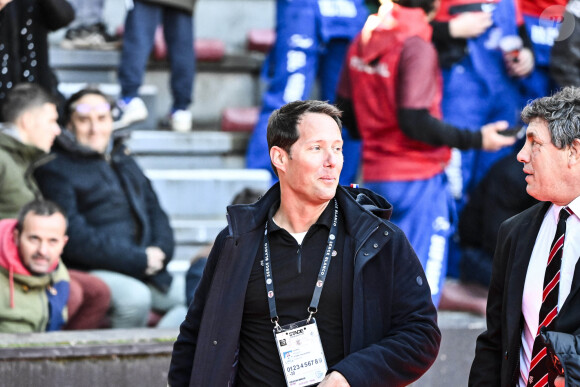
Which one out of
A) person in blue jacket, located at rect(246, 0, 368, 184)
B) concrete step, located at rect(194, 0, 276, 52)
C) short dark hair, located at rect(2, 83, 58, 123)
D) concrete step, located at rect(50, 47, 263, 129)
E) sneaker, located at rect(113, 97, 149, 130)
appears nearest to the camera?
short dark hair, located at rect(2, 83, 58, 123)

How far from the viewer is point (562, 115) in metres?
3.31

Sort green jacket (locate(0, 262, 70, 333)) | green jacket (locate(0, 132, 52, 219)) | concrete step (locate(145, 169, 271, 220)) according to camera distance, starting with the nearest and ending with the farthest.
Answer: green jacket (locate(0, 262, 70, 333)), green jacket (locate(0, 132, 52, 219)), concrete step (locate(145, 169, 271, 220))

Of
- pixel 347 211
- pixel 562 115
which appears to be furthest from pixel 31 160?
pixel 562 115

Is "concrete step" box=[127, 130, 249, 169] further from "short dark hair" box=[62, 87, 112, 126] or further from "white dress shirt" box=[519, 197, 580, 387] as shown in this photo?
"white dress shirt" box=[519, 197, 580, 387]

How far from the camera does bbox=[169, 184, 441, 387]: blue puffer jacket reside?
334cm

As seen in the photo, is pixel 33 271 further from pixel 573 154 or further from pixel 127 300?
pixel 573 154

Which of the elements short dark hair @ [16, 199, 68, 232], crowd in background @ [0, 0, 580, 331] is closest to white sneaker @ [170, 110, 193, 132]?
crowd in background @ [0, 0, 580, 331]

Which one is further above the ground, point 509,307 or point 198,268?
point 509,307

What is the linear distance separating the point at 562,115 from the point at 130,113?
429cm

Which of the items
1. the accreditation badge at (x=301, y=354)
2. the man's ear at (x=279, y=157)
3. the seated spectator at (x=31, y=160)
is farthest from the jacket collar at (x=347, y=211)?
the seated spectator at (x=31, y=160)

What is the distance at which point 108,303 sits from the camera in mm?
5840

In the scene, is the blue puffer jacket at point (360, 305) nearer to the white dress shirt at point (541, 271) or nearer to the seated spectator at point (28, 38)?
the white dress shirt at point (541, 271)

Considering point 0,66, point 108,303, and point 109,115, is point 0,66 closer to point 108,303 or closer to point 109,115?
point 109,115

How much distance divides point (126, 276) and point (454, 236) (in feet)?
7.72
